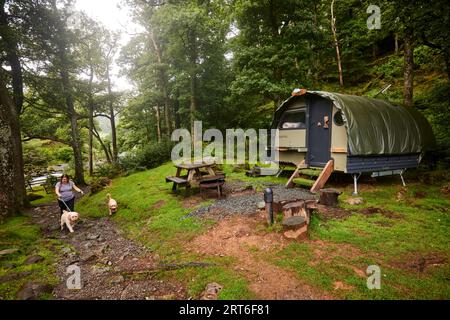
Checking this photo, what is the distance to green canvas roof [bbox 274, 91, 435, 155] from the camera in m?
8.85

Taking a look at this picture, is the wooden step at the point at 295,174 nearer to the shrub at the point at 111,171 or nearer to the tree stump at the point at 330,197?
the tree stump at the point at 330,197

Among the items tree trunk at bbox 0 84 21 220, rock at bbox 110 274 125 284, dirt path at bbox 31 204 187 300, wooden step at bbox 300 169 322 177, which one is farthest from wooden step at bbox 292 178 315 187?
tree trunk at bbox 0 84 21 220

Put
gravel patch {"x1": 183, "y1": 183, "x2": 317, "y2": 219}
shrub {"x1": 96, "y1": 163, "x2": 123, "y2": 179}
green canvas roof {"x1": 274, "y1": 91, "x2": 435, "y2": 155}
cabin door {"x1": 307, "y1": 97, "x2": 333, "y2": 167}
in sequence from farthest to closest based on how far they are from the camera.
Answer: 1. shrub {"x1": 96, "y1": 163, "x2": 123, "y2": 179}
2. cabin door {"x1": 307, "y1": 97, "x2": 333, "y2": 167}
3. green canvas roof {"x1": 274, "y1": 91, "x2": 435, "y2": 155}
4. gravel patch {"x1": 183, "y1": 183, "x2": 317, "y2": 219}

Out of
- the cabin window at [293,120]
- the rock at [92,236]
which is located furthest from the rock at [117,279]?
the cabin window at [293,120]

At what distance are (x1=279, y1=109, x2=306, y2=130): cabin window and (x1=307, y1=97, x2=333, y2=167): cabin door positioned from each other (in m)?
0.46

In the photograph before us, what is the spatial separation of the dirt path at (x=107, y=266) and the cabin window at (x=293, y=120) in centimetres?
865

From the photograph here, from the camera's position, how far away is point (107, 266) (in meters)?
5.16

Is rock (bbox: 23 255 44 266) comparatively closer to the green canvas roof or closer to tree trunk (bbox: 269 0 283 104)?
the green canvas roof

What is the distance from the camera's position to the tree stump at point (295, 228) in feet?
17.2

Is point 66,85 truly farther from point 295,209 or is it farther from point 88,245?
point 295,209

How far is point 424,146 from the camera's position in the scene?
1073 centimetres

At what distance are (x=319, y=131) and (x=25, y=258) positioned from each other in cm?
1056
